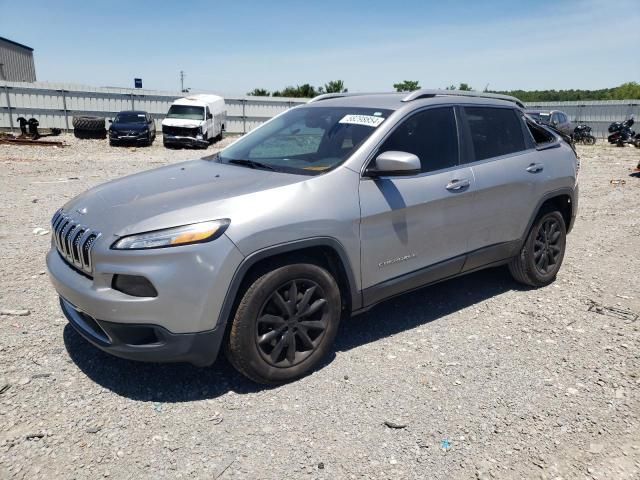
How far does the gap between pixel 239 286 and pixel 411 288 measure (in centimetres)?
140

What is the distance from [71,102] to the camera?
25.1 meters

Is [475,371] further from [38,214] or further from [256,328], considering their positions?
[38,214]

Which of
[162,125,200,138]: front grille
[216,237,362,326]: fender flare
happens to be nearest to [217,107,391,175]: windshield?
[216,237,362,326]: fender flare

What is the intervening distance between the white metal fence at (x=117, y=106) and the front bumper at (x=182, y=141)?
7.34m

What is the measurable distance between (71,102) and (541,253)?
25801mm

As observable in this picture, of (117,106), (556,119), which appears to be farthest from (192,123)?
(556,119)

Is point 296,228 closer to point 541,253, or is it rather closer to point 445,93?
point 445,93

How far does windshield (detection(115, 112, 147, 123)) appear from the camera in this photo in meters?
20.9

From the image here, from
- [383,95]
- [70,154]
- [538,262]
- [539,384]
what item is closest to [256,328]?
[539,384]

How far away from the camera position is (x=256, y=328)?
292 centimetres

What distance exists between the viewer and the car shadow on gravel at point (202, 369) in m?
3.08

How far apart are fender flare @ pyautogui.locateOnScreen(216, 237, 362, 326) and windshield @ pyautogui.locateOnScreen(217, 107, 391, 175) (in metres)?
0.50

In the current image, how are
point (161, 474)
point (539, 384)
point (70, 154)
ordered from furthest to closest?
point (70, 154) < point (539, 384) < point (161, 474)

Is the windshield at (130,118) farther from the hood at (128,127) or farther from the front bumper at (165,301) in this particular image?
the front bumper at (165,301)
